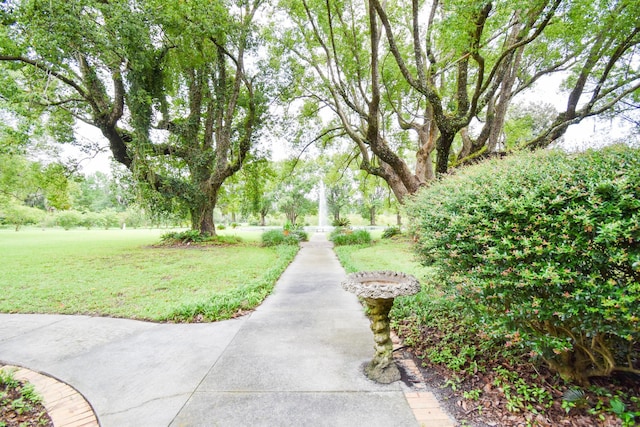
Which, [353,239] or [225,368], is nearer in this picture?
[225,368]

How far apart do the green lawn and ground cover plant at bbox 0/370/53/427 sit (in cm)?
147

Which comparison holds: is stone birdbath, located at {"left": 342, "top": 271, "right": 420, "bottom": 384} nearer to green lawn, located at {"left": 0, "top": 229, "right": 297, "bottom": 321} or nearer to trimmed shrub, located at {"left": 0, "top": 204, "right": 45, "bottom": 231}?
green lawn, located at {"left": 0, "top": 229, "right": 297, "bottom": 321}

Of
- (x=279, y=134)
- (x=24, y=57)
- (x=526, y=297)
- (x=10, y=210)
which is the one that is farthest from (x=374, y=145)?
(x=10, y=210)

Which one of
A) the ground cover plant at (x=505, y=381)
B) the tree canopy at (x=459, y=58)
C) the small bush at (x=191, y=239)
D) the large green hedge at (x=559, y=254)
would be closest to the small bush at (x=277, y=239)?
the small bush at (x=191, y=239)

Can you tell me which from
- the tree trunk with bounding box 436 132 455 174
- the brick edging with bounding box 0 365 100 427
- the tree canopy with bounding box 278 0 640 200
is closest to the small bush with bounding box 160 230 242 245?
the tree canopy with bounding box 278 0 640 200

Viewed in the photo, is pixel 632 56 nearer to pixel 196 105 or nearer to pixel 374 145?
pixel 374 145

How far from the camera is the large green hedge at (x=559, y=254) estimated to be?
1397mm

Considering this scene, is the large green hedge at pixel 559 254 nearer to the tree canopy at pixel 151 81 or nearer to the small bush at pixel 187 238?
the tree canopy at pixel 151 81

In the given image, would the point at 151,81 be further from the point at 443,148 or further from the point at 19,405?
the point at 19,405

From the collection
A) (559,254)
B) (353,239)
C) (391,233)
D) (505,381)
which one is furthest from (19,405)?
(391,233)

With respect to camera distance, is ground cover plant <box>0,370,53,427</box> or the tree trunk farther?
the tree trunk

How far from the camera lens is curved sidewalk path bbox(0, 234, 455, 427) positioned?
1825mm

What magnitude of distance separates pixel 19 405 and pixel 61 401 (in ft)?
0.82

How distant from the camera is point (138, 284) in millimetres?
5281
